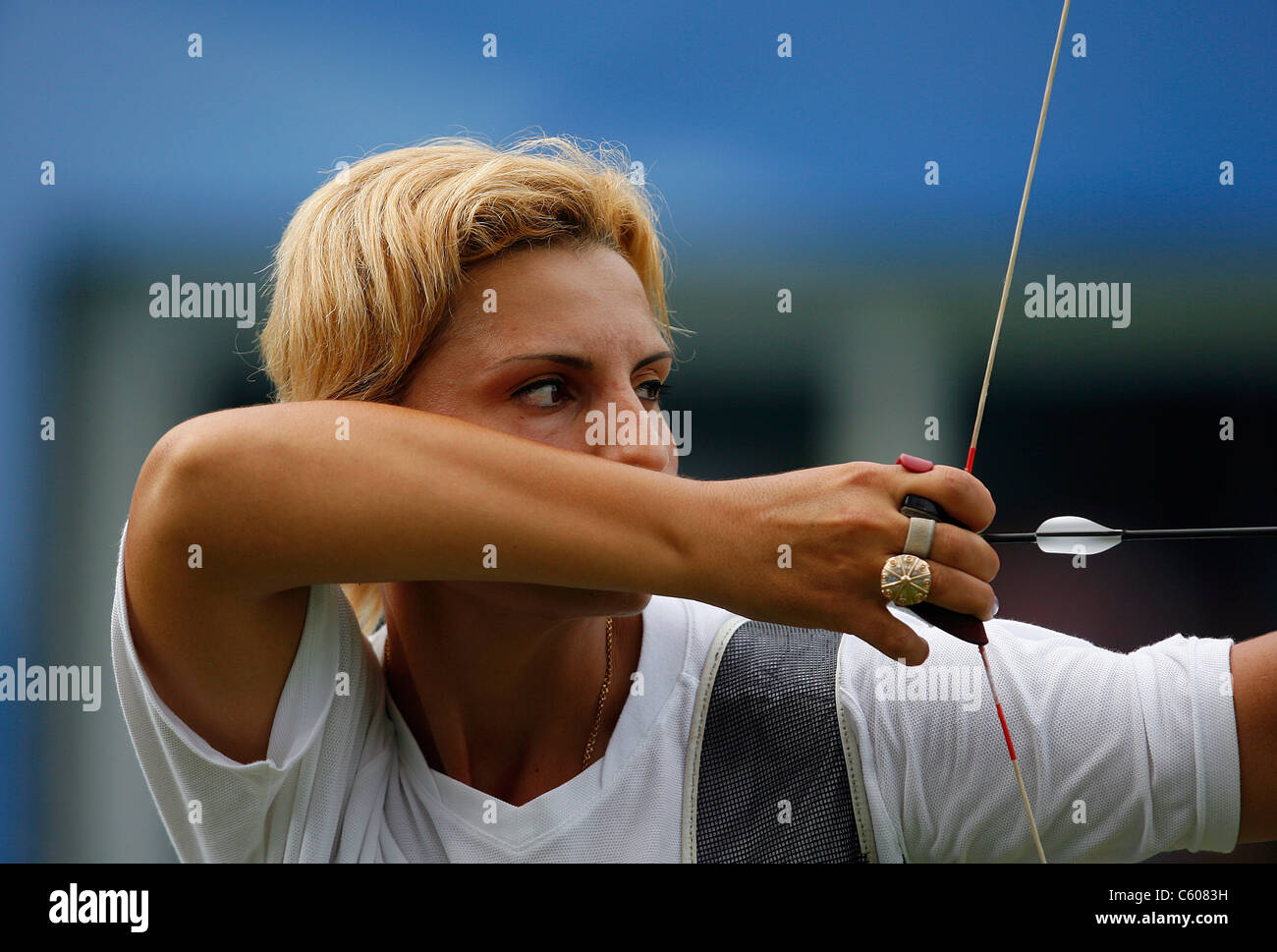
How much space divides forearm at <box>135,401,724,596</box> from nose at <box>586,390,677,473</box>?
0.11m

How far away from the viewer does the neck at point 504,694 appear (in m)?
1.00

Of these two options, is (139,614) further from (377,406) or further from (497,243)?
(497,243)

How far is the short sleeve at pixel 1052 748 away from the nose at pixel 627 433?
267 mm

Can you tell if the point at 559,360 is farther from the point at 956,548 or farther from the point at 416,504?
the point at 956,548

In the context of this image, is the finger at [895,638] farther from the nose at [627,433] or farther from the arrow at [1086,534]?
the nose at [627,433]

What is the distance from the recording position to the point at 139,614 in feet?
2.74

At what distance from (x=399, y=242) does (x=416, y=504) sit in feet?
1.17

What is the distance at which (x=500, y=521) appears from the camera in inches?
29.0
